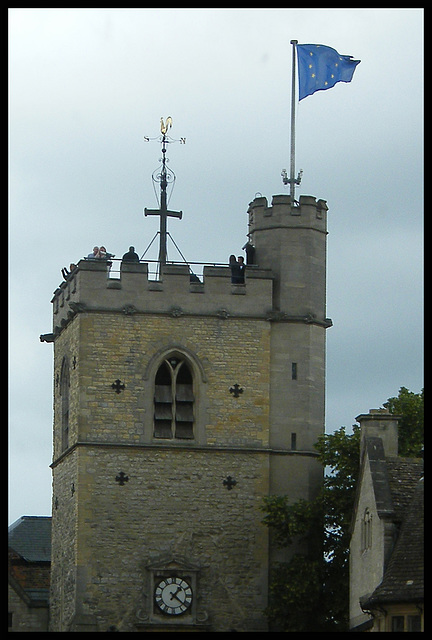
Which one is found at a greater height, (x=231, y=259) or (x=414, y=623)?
(x=231, y=259)

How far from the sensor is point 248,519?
57.0 meters

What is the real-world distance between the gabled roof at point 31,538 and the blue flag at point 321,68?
1997cm

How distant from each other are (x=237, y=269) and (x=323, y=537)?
27.6ft

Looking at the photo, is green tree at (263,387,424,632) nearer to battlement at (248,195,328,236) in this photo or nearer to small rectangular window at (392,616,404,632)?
battlement at (248,195,328,236)

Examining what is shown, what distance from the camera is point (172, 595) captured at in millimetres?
56156

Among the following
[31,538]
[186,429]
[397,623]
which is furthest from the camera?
[31,538]

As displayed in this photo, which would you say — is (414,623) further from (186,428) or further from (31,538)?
(31,538)

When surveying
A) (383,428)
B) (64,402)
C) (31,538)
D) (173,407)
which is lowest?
(31,538)

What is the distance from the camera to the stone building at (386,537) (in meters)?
41.9

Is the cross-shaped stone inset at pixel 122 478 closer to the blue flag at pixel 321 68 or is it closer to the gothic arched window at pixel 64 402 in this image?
the gothic arched window at pixel 64 402

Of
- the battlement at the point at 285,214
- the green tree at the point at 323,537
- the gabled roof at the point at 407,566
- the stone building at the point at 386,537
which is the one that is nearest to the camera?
the gabled roof at the point at 407,566

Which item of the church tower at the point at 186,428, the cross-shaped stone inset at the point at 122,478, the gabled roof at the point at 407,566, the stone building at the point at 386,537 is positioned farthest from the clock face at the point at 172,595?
the gabled roof at the point at 407,566

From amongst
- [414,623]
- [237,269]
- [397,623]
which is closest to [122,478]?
[237,269]

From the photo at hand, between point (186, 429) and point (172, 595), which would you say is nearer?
→ point (172, 595)
